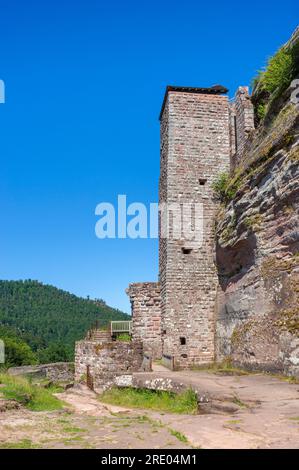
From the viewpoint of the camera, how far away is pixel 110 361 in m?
16.2

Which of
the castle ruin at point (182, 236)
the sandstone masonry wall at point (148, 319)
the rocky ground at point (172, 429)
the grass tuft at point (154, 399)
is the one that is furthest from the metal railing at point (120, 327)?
the rocky ground at point (172, 429)

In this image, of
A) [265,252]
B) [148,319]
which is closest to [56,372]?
[148,319]

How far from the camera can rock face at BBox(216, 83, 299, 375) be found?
1119 cm

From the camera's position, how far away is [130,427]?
5.55 metres

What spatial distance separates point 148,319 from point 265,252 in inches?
275

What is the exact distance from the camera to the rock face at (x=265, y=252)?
11.2 m

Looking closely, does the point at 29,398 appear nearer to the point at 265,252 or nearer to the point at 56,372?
the point at 265,252

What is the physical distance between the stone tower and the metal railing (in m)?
3.51

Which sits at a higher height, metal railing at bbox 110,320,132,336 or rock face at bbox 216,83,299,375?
rock face at bbox 216,83,299,375

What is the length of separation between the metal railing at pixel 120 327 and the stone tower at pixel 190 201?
11.5 feet

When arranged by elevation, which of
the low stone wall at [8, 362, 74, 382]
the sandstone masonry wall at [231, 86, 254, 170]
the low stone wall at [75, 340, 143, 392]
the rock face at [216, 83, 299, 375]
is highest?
the sandstone masonry wall at [231, 86, 254, 170]

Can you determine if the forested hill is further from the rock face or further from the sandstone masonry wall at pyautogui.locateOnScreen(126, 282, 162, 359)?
the rock face

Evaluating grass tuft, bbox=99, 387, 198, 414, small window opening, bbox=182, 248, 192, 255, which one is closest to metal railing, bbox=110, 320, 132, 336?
small window opening, bbox=182, 248, 192, 255
